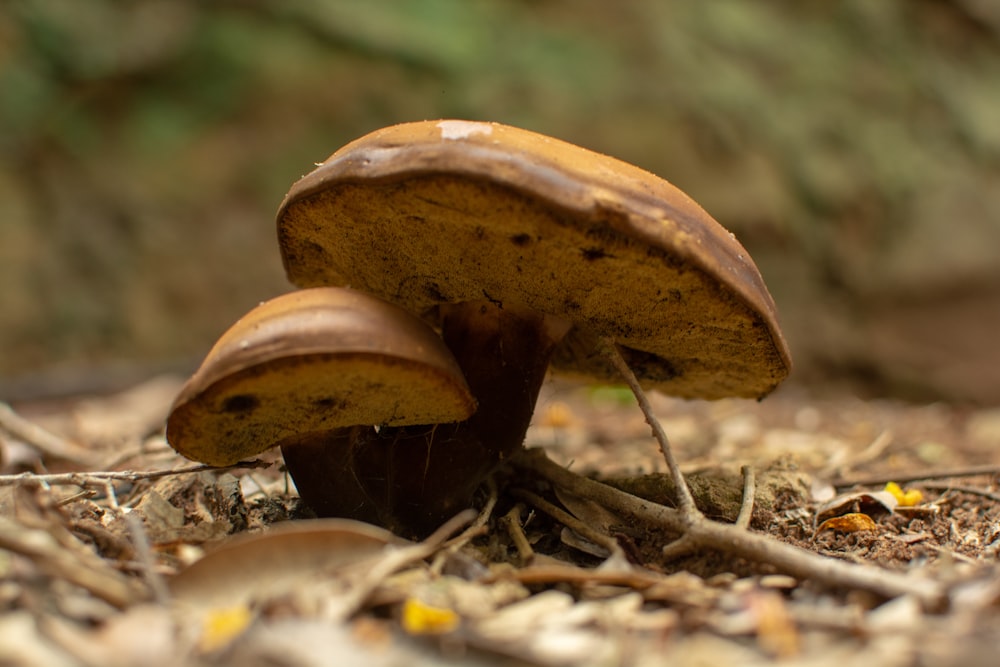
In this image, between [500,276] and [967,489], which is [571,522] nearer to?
[500,276]

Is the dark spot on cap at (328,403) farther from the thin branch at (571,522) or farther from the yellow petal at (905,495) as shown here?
the yellow petal at (905,495)

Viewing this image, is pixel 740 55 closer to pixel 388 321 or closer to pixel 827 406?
pixel 827 406

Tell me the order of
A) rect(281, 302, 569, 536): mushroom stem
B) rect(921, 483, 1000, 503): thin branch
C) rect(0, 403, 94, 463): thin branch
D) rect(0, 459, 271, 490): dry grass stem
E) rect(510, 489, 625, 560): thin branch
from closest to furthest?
1. rect(510, 489, 625, 560): thin branch
2. rect(0, 459, 271, 490): dry grass stem
3. rect(281, 302, 569, 536): mushroom stem
4. rect(921, 483, 1000, 503): thin branch
5. rect(0, 403, 94, 463): thin branch

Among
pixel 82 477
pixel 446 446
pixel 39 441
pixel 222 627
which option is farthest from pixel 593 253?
pixel 39 441

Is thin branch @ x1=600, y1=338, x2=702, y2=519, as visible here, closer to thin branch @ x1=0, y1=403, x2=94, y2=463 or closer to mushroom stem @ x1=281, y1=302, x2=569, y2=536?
mushroom stem @ x1=281, y1=302, x2=569, y2=536

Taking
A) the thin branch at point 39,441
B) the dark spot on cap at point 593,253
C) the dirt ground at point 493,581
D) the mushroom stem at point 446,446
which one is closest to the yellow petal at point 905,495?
the dirt ground at point 493,581

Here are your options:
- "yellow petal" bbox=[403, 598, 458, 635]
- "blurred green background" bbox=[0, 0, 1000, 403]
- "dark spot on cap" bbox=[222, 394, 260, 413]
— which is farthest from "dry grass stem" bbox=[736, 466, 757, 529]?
"blurred green background" bbox=[0, 0, 1000, 403]
